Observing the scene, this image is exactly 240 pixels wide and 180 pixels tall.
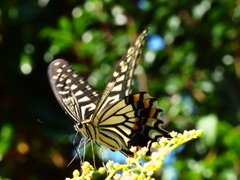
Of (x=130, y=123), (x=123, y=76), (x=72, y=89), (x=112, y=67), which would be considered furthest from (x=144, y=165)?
(x=112, y=67)

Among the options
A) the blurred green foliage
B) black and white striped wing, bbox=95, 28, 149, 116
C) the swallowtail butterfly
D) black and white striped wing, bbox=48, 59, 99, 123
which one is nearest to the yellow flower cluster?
the swallowtail butterfly

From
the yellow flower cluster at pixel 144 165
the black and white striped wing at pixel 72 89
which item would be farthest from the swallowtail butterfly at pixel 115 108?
the yellow flower cluster at pixel 144 165

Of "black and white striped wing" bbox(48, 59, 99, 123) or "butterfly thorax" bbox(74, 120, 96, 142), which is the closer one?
"butterfly thorax" bbox(74, 120, 96, 142)

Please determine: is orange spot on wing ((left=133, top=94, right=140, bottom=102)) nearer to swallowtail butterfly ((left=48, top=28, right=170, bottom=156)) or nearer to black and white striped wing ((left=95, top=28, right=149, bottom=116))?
swallowtail butterfly ((left=48, top=28, right=170, bottom=156))

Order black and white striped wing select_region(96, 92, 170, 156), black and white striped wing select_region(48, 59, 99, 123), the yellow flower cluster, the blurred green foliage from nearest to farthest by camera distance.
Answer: the yellow flower cluster → black and white striped wing select_region(96, 92, 170, 156) → black and white striped wing select_region(48, 59, 99, 123) → the blurred green foliage

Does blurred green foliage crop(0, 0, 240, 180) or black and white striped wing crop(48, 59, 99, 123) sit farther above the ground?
blurred green foliage crop(0, 0, 240, 180)

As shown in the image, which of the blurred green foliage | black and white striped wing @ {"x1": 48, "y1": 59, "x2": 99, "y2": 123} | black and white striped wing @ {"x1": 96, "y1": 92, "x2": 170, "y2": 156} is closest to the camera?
black and white striped wing @ {"x1": 96, "y1": 92, "x2": 170, "y2": 156}

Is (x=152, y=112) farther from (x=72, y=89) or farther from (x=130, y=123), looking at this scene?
(x=72, y=89)

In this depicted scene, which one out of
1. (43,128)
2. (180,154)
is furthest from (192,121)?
(43,128)
